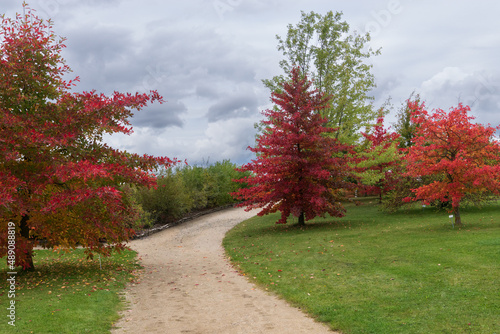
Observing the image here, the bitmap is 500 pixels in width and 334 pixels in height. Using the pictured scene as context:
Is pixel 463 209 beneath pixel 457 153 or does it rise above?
beneath

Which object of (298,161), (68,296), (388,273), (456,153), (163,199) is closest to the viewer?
(68,296)

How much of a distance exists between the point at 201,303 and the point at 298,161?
964 centimetres

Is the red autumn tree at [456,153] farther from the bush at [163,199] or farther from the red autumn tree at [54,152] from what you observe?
the bush at [163,199]

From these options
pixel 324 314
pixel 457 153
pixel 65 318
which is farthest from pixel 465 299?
pixel 457 153

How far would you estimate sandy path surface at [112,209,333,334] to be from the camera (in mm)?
6422

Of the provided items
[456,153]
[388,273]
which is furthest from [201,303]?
[456,153]

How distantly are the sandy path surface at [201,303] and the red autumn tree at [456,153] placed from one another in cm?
825

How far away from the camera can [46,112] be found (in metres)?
9.80

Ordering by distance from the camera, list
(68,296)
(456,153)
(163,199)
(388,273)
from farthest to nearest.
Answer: (163,199) → (456,153) → (388,273) → (68,296)

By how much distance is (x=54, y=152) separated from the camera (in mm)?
9867

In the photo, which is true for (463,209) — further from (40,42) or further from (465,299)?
(40,42)

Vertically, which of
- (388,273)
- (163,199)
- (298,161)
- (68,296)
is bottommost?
(388,273)

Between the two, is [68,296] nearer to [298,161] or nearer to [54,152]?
[54,152]

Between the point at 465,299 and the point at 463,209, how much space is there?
A: 15462 millimetres
